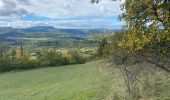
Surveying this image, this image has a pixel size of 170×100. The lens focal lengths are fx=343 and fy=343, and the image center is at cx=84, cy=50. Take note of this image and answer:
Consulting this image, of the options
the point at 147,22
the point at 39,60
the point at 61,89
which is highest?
the point at 147,22

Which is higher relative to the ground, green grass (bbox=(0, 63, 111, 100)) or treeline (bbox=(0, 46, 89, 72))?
green grass (bbox=(0, 63, 111, 100))

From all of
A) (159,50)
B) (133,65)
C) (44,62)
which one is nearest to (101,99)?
(133,65)

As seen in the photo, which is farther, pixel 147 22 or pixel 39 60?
pixel 39 60

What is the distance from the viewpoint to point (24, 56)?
128 meters

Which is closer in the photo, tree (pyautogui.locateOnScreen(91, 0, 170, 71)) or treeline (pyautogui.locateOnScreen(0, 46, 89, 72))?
tree (pyautogui.locateOnScreen(91, 0, 170, 71))

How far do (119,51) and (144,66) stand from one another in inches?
195

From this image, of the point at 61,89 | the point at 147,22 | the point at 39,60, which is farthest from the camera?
the point at 39,60

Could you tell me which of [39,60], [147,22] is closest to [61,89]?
[147,22]

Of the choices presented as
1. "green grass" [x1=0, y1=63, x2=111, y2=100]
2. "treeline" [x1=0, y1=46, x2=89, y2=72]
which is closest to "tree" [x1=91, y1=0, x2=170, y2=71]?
"green grass" [x1=0, y1=63, x2=111, y2=100]

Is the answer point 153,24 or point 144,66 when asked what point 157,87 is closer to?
point 144,66

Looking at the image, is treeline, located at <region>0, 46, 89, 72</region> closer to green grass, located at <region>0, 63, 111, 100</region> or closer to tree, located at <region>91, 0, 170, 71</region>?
green grass, located at <region>0, 63, 111, 100</region>

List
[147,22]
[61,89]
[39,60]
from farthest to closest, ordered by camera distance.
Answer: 1. [39,60]
2. [61,89]
3. [147,22]

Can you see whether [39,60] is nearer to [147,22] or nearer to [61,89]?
[61,89]

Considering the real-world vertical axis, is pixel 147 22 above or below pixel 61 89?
above
